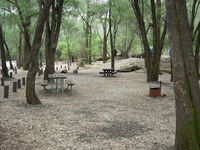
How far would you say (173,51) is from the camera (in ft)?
14.6

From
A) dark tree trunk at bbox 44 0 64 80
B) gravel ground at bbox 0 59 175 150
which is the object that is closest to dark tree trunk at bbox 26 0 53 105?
gravel ground at bbox 0 59 175 150

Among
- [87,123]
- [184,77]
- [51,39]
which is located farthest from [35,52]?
[51,39]

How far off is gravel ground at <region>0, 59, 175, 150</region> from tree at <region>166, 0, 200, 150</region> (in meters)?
0.94

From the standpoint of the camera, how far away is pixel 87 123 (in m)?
7.16

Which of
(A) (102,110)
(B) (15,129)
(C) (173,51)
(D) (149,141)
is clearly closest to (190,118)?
(C) (173,51)

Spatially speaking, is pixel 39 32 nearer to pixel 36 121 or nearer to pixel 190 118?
pixel 36 121

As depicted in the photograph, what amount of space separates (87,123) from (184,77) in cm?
353

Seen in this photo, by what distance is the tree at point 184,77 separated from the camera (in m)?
4.34

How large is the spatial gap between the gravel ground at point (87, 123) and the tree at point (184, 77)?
0.94 m

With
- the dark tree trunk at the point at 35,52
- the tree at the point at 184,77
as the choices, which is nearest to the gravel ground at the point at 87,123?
the dark tree trunk at the point at 35,52

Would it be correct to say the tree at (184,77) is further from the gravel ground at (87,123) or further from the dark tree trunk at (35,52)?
the dark tree trunk at (35,52)

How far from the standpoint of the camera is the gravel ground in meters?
5.47

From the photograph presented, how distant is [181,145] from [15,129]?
12.5 ft

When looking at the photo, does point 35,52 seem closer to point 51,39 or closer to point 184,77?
point 184,77
